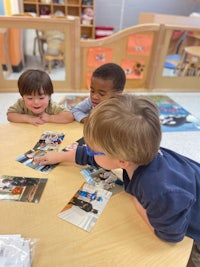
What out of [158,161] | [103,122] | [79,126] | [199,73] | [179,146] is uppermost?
[103,122]

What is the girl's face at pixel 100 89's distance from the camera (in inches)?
51.1

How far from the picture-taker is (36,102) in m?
1.23

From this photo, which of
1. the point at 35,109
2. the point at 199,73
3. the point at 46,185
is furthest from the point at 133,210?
the point at 199,73

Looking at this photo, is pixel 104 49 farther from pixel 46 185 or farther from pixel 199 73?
pixel 46 185

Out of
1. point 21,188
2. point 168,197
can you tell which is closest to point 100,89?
point 21,188

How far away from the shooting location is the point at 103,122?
1.98 feet

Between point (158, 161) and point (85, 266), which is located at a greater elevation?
point (158, 161)

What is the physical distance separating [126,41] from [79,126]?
6.29 ft

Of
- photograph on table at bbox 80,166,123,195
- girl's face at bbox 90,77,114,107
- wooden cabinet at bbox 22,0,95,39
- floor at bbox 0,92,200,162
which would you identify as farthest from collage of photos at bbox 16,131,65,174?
wooden cabinet at bbox 22,0,95,39

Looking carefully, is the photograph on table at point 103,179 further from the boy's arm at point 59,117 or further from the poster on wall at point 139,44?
the poster on wall at point 139,44

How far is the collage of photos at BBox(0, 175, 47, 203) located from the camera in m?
0.77

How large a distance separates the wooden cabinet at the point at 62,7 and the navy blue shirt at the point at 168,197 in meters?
4.91

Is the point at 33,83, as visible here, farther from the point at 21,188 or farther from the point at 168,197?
Result: the point at 168,197

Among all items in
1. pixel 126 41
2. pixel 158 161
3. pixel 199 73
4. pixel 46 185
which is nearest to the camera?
pixel 158 161
